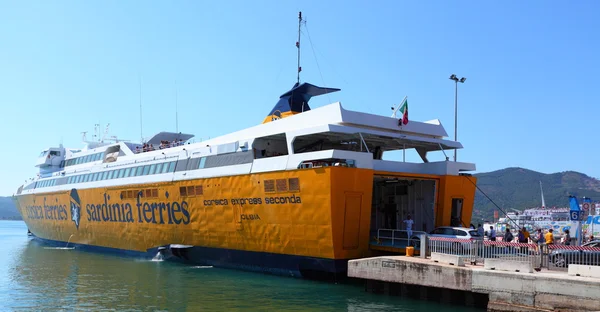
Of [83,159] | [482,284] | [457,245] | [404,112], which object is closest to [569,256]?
[482,284]

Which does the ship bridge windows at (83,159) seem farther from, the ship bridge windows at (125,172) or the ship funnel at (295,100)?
the ship funnel at (295,100)

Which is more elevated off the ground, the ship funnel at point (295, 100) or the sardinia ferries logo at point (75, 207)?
the ship funnel at point (295, 100)

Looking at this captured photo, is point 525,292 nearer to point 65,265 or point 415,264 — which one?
point 415,264

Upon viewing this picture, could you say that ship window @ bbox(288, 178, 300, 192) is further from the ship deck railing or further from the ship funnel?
the ship funnel

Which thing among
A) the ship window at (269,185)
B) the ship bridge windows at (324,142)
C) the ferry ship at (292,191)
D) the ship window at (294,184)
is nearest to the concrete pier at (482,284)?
the ferry ship at (292,191)

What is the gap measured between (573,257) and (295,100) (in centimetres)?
1560

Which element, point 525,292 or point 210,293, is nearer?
point 525,292

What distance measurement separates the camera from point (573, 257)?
51.9 ft

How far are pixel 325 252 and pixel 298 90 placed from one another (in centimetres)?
1001

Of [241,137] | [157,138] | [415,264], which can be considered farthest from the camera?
[157,138]

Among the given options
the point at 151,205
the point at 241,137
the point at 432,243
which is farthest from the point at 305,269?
the point at 151,205

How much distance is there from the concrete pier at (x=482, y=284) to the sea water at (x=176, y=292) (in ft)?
1.68

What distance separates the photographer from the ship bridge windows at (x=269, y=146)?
80.5ft

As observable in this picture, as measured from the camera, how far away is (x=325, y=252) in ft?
68.7
